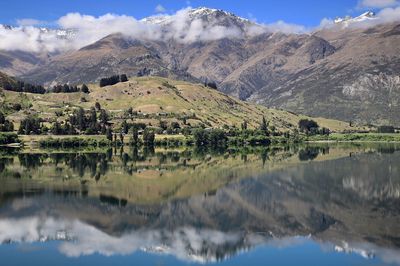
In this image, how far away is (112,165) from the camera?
472ft

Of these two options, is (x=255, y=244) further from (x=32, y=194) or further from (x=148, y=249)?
(x=32, y=194)

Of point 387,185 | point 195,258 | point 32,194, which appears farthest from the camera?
point 387,185

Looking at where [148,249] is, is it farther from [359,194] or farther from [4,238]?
[359,194]

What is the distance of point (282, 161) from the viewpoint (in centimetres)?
16462

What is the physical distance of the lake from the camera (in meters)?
56.2

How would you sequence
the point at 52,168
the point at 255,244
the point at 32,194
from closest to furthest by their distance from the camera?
the point at 255,244
the point at 32,194
the point at 52,168

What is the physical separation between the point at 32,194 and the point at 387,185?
63.8 m

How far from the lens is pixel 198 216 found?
7650 cm

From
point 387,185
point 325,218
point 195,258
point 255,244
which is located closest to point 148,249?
point 195,258

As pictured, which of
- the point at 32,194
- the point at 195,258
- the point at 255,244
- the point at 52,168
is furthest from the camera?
the point at 52,168

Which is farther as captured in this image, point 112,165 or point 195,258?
point 112,165

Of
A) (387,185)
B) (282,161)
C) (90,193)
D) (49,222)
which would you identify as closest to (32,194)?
(90,193)

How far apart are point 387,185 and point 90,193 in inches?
2150

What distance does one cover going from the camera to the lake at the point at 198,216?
56.2 meters
